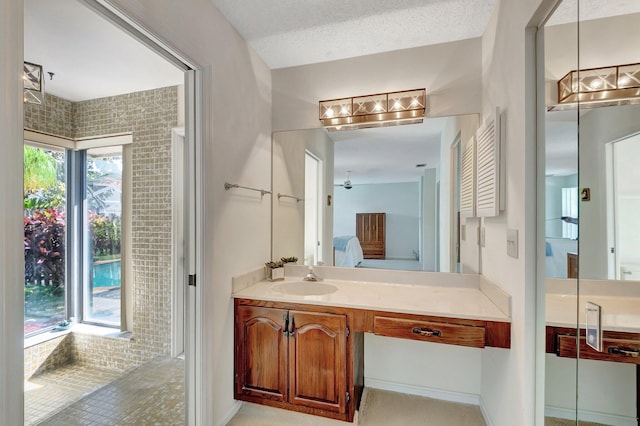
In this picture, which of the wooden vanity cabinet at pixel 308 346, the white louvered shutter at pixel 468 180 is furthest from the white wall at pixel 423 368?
the white louvered shutter at pixel 468 180

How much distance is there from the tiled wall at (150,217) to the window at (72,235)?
0.49 feet

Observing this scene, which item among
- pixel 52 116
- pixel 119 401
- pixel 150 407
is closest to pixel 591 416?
pixel 150 407

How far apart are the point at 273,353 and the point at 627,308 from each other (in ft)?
5.47

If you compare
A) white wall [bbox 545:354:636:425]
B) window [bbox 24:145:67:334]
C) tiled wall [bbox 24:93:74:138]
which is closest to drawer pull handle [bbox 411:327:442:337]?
white wall [bbox 545:354:636:425]

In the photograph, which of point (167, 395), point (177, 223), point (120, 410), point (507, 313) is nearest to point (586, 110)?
point (507, 313)

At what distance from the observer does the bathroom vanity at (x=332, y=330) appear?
5.04 ft

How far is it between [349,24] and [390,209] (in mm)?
1362

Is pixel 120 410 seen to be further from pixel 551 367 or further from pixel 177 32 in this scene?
pixel 551 367

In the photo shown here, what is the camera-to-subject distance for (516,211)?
135 cm

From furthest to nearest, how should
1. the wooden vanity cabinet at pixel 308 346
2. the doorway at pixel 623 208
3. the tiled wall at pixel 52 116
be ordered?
1. the tiled wall at pixel 52 116
2. the wooden vanity cabinet at pixel 308 346
3. the doorway at pixel 623 208

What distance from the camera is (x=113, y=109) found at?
2430mm

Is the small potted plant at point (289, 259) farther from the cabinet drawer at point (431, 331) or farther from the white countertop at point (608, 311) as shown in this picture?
the white countertop at point (608, 311)

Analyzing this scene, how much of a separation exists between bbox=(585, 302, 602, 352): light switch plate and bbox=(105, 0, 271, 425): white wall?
1700 mm

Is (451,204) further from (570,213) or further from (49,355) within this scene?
(49,355)
